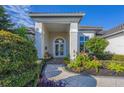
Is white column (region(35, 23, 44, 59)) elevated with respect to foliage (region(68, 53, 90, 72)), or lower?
elevated

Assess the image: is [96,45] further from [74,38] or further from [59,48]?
[59,48]

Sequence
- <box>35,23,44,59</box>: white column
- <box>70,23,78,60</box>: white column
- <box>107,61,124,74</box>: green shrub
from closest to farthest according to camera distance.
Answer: <box>107,61,124,74</box>: green shrub < <box>70,23,78,60</box>: white column < <box>35,23,44,59</box>: white column

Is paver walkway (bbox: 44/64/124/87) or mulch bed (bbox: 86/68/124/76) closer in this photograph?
paver walkway (bbox: 44/64/124/87)

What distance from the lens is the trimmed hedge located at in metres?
4.71

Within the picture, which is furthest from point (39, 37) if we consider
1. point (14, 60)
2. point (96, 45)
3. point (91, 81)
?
point (14, 60)

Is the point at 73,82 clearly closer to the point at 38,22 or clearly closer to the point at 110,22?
the point at 38,22

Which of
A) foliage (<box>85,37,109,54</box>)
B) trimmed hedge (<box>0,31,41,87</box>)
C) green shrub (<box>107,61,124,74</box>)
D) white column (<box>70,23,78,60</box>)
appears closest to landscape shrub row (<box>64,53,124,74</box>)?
green shrub (<box>107,61,124,74</box>)

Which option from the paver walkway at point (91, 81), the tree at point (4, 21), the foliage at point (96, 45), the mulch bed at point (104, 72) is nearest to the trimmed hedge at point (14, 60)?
the paver walkway at point (91, 81)

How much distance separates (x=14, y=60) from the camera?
4852mm

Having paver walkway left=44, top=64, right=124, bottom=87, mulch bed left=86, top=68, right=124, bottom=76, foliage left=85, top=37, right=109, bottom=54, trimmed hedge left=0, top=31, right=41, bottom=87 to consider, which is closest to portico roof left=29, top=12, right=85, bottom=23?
foliage left=85, top=37, right=109, bottom=54

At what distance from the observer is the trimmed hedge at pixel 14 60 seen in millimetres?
4711

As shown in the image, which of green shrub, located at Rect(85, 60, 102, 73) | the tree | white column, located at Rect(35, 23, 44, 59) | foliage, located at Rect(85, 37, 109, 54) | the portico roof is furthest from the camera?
foliage, located at Rect(85, 37, 109, 54)

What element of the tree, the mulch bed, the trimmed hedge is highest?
the tree

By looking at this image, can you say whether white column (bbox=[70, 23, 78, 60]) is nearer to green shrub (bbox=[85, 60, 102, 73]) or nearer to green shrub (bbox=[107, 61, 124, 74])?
green shrub (bbox=[85, 60, 102, 73])
